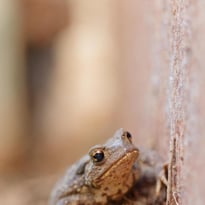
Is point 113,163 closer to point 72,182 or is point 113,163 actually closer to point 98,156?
point 98,156

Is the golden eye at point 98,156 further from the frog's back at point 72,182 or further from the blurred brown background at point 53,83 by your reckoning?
the blurred brown background at point 53,83

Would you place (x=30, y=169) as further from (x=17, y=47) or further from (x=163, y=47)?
(x=163, y=47)

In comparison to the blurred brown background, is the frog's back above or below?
above

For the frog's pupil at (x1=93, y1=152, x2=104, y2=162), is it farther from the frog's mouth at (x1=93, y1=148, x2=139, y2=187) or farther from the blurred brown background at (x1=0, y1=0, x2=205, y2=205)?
the blurred brown background at (x1=0, y1=0, x2=205, y2=205)

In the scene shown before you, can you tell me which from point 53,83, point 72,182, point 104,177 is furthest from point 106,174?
point 53,83

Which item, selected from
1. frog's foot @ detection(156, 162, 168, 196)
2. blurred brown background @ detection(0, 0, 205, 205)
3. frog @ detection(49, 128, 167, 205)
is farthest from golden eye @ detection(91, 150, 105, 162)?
blurred brown background @ detection(0, 0, 205, 205)

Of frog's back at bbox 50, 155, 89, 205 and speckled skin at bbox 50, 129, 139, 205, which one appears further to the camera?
frog's back at bbox 50, 155, 89, 205

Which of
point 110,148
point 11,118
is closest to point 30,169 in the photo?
point 11,118

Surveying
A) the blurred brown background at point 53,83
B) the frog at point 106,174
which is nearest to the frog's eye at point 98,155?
the frog at point 106,174
